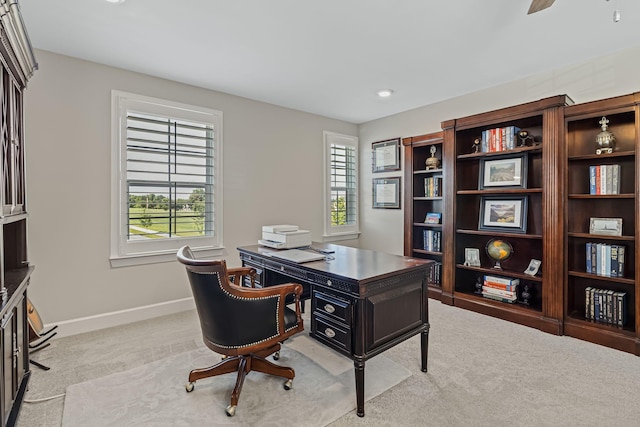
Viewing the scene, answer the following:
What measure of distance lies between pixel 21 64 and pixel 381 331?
8.67 feet

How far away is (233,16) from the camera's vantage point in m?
2.25

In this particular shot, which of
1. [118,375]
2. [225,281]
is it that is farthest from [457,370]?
[118,375]

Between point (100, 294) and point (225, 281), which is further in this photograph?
point (100, 294)

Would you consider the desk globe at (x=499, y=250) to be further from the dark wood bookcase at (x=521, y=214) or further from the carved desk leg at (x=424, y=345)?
the carved desk leg at (x=424, y=345)

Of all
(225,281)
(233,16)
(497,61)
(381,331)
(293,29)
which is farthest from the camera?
(497,61)

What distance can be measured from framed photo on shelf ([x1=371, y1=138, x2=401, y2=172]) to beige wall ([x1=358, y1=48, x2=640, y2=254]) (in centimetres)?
10

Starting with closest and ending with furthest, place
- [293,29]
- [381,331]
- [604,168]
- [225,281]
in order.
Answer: [225,281], [381,331], [293,29], [604,168]

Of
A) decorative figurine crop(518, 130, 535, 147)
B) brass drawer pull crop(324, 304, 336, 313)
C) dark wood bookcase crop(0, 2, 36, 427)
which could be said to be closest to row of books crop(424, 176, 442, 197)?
decorative figurine crop(518, 130, 535, 147)

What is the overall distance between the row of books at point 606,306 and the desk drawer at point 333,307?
8.05 feet

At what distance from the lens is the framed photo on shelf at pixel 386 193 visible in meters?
4.66

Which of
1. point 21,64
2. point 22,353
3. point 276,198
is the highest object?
point 21,64

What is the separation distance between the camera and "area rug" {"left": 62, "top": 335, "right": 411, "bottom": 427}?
68.9 inches

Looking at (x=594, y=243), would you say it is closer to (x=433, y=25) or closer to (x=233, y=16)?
(x=433, y=25)

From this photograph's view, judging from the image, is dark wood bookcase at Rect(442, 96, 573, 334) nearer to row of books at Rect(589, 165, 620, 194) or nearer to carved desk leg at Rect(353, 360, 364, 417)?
row of books at Rect(589, 165, 620, 194)
